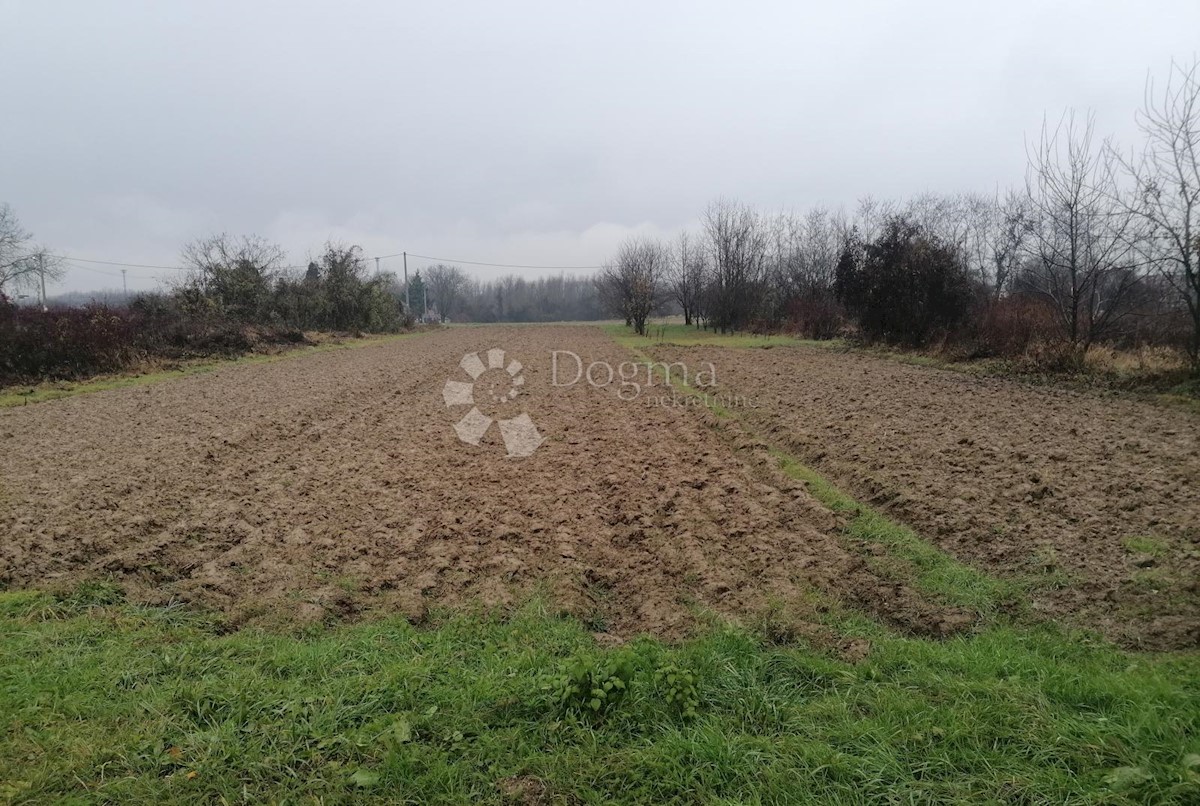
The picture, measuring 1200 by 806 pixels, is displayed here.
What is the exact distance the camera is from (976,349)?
2025 cm

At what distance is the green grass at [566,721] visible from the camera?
270 cm

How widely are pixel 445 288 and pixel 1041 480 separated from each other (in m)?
117

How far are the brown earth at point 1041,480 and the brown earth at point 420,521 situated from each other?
104cm

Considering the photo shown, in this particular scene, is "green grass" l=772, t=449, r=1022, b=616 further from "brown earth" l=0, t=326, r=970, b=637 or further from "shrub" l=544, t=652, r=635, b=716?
"shrub" l=544, t=652, r=635, b=716

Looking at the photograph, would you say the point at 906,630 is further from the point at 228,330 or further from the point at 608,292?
the point at 608,292

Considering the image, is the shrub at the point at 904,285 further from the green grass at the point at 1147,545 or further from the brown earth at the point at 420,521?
the green grass at the point at 1147,545

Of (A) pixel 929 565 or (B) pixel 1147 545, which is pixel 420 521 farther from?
(B) pixel 1147 545

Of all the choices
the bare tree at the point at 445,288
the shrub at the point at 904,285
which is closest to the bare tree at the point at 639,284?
the shrub at the point at 904,285

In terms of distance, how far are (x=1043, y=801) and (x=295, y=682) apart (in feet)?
12.6

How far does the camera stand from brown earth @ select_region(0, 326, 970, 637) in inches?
184

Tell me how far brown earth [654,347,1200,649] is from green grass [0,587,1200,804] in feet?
2.89

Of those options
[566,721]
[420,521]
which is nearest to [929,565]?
[566,721]

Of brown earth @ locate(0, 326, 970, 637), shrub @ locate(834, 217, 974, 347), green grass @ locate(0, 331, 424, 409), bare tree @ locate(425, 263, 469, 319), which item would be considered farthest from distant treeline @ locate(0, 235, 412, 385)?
bare tree @ locate(425, 263, 469, 319)

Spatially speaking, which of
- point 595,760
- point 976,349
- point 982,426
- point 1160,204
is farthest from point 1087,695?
point 976,349
